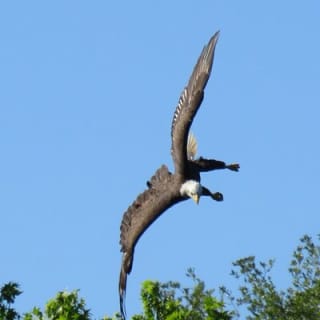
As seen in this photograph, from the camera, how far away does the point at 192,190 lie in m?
30.5

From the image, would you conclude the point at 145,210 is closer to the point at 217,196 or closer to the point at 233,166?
the point at 217,196

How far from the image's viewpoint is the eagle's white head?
30297 millimetres

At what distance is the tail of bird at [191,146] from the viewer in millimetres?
31547

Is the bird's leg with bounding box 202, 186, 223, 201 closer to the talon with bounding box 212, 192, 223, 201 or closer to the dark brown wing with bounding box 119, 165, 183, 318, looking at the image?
the talon with bounding box 212, 192, 223, 201

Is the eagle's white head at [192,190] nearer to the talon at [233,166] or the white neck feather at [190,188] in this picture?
the white neck feather at [190,188]

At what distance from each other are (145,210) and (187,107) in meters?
2.25

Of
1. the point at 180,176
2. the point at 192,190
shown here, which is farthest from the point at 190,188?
the point at 180,176

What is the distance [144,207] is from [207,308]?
7055 mm

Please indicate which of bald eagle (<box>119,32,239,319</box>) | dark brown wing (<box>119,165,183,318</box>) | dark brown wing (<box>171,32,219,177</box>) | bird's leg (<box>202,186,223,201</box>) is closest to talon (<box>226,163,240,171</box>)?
bald eagle (<box>119,32,239,319</box>)

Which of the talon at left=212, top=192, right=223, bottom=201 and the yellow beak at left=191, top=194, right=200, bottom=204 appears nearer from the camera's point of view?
the yellow beak at left=191, top=194, right=200, bottom=204

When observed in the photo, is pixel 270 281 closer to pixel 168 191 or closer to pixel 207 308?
pixel 168 191

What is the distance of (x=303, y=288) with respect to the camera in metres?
49.2

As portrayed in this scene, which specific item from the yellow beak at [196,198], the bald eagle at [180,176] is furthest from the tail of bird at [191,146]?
the yellow beak at [196,198]

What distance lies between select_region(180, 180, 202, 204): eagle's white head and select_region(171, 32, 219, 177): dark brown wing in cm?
31
